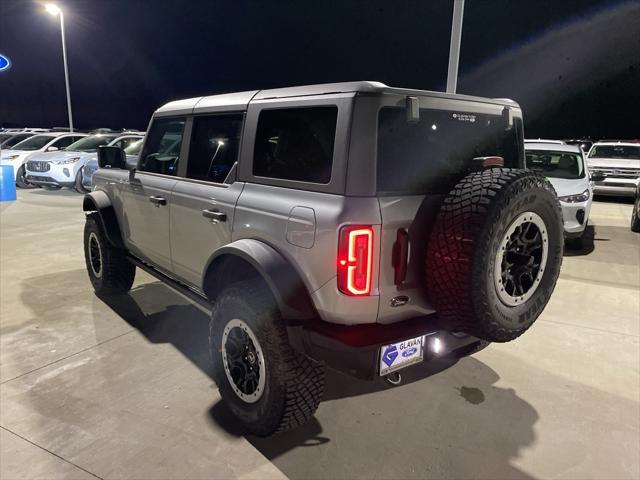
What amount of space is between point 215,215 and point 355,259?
45.4 inches

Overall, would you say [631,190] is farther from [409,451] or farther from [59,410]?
[59,410]

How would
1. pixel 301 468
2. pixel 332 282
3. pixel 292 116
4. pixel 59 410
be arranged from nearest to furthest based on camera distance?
pixel 332 282
pixel 301 468
pixel 292 116
pixel 59 410

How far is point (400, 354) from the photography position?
2.28 m

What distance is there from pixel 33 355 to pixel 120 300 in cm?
124

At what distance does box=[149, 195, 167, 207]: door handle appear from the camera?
3.56 m

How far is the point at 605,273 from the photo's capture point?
607 cm

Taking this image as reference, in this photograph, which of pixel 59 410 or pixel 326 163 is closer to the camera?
pixel 326 163

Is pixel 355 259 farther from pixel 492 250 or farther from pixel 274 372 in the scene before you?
pixel 274 372

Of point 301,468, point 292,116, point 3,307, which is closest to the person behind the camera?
point 301,468

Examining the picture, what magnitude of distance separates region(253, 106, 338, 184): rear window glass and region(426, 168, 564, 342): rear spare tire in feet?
2.16

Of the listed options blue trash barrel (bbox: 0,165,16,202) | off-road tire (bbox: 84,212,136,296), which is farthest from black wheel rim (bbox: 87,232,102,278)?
blue trash barrel (bbox: 0,165,16,202)

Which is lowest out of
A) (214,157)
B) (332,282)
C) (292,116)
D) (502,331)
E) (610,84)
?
(502,331)

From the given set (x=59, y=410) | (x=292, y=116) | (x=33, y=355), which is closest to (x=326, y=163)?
(x=292, y=116)

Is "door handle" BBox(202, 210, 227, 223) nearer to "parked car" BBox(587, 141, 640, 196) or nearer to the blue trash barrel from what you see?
the blue trash barrel
